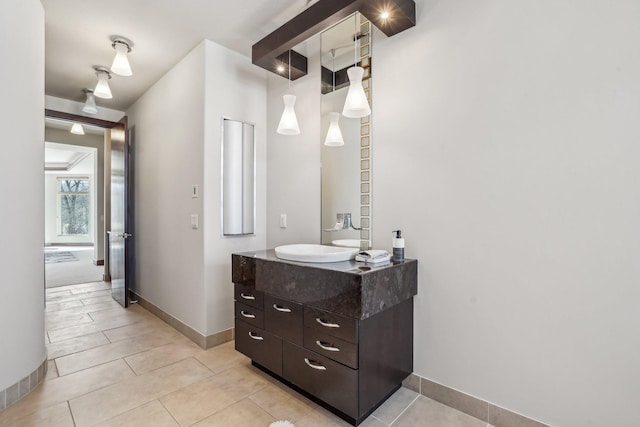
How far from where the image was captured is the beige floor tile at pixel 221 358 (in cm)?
241

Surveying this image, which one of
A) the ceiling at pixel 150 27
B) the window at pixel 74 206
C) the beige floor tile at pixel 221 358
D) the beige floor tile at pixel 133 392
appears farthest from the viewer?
the window at pixel 74 206

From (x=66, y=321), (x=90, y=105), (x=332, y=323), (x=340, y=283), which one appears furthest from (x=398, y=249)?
(x=90, y=105)

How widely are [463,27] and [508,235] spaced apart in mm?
1256

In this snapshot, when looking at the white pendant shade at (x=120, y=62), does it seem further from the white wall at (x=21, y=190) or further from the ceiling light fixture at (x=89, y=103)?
the ceiling light fixture at (x=89, y=103)

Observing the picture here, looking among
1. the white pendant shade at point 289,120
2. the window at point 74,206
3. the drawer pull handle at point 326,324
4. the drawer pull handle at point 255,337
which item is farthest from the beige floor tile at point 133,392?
the window at point 74,206

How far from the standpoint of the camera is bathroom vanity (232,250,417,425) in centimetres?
165

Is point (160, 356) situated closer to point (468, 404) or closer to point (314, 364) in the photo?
point (314, 364)

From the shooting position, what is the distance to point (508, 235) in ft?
5.51

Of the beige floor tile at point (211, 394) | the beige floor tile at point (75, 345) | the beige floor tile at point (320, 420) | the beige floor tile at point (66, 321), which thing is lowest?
the beige floor tile at point (66, 321)

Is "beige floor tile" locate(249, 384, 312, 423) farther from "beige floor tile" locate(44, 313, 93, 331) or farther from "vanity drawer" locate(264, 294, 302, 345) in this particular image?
"beige floor tile" locate(44, 313, 93, 331)

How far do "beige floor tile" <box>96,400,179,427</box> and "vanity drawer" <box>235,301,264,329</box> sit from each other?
72cm

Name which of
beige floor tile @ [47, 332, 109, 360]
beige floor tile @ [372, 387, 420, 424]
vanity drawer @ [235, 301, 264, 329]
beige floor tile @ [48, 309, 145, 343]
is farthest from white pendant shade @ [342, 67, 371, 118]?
beige floor tile @ [48, 309, 145, 343]

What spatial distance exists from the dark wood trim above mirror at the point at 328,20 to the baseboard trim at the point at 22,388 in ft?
9.26

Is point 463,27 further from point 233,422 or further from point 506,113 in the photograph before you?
point 233,422
